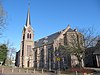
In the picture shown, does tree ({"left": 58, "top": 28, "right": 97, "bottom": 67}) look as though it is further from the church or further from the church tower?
the church tower

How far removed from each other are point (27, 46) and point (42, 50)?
10.4 meters

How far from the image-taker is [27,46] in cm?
7606

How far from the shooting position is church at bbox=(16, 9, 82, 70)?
5740cm

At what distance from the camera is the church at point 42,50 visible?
5740 cm

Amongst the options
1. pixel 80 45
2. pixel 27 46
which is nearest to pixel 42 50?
pixel 27 46

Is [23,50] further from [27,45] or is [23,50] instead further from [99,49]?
[99,49]

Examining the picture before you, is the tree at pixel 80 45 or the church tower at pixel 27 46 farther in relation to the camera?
the church tower at pixel 27 46

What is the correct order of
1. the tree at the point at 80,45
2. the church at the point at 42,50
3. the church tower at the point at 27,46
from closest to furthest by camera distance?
the tree at the point at 80,45, the church at the point at 42,50, the church tower at the point at 27,46

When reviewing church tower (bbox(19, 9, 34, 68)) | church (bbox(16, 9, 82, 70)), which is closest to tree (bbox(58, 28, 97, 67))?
church (bbox(16, 9, 82, 70))

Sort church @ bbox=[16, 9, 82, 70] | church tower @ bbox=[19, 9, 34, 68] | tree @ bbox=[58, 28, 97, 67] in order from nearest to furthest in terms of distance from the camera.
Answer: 1. tree @ bbox=[58, 28, 97, 67]
2. church @ bbox=[16, 9, 82, 70]
3. church tower @ bbox=[19, 9, 34, 68]

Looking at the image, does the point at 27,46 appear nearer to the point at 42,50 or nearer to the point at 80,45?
the point at 42,50

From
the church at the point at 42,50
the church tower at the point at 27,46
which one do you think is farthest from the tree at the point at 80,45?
the church tower at the point at 27,46

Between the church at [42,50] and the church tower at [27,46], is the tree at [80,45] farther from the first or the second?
the church tower at [27,46]

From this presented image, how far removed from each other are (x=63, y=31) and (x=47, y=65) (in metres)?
15.9
